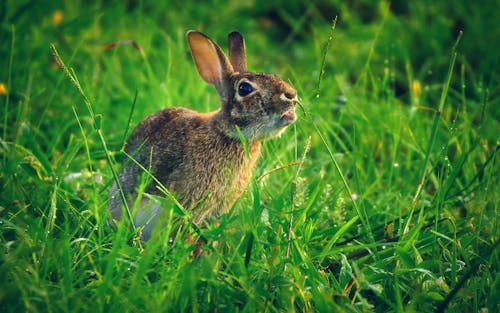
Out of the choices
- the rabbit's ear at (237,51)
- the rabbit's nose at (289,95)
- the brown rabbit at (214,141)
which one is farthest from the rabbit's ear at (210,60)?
the rabbit's nose at (289,95)

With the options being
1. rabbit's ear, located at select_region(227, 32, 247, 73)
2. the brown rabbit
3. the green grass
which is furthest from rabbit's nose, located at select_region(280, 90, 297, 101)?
rabbit's ear, located at select_region(227, 32, 247, 73)

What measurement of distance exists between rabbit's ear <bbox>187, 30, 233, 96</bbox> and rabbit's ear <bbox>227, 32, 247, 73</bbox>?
19 centimetres

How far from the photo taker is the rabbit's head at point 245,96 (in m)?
3.30

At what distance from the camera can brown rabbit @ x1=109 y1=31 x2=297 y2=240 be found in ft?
10.9

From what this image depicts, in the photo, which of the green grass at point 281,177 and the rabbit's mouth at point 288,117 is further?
the rabbit's mouth at point 288,117

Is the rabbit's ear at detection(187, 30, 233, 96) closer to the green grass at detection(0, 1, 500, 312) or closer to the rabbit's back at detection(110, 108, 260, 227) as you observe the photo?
the rabbit's back at detection(110, 108, 260, 227)

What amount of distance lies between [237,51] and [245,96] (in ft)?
1.98

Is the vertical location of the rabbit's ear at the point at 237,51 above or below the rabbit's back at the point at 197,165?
above

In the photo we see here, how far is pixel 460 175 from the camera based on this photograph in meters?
3.91

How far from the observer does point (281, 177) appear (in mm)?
3889

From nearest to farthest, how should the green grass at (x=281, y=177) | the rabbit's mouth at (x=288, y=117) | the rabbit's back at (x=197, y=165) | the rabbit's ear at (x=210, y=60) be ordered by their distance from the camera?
the green grass at (x=281, y=177)
the rabbit's mouth at (x=288, y=117)
the rabbit's back at (x=197, y=165)
the rabbit's ear at (x=210, y=60)

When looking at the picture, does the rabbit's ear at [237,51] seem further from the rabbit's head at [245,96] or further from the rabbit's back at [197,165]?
the rabbit's back at [197,165]

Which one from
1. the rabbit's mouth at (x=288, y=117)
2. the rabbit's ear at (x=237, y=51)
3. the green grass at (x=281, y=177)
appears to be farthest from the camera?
the rabbit's ear at (x=237, y=51)

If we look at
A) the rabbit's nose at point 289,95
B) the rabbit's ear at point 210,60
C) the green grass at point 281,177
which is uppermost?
the rabbit's ear at point 210,60
